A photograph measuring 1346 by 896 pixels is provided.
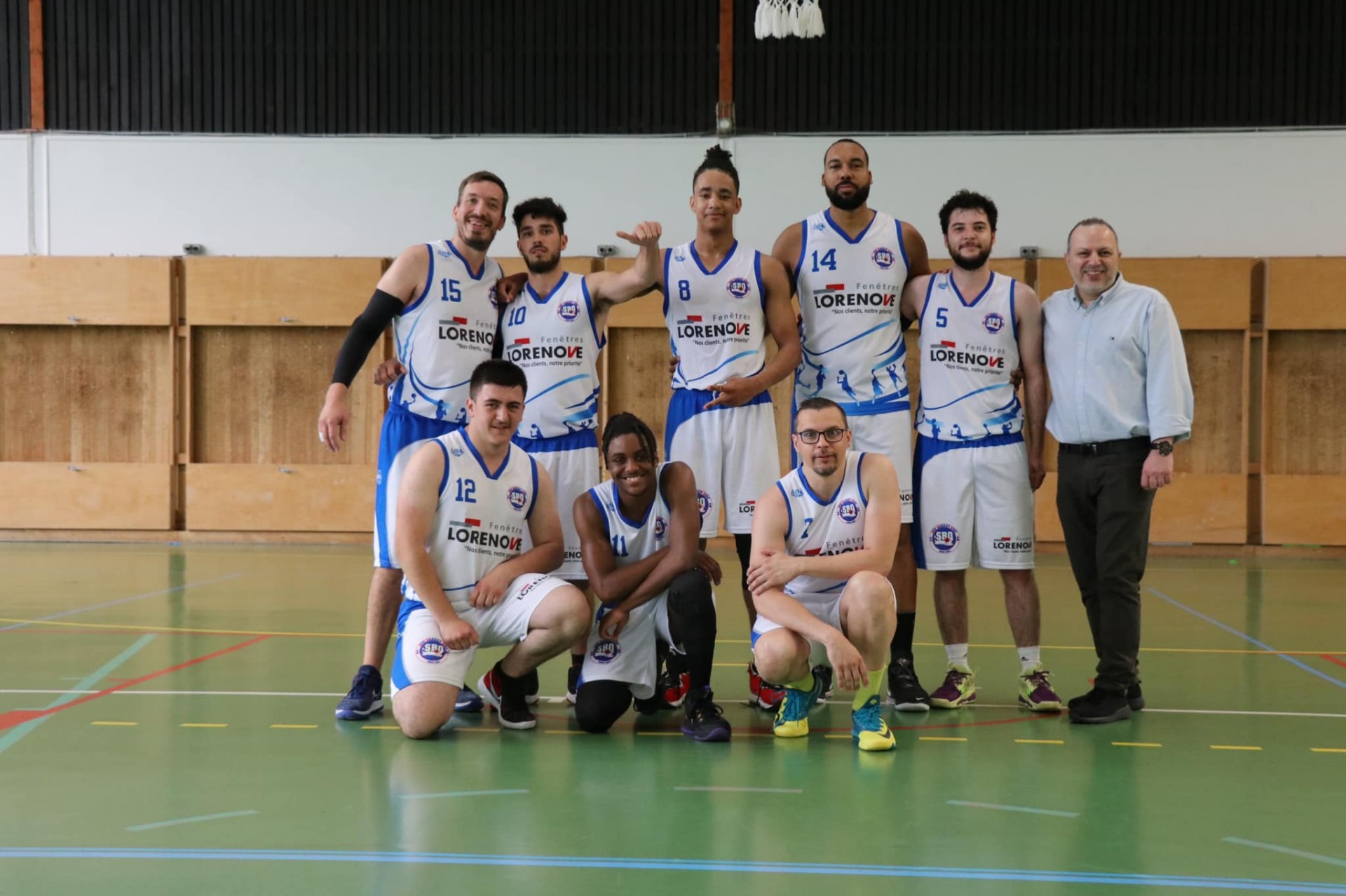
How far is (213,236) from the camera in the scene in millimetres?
12719

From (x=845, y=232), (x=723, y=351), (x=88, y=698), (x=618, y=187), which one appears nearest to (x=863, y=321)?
(x=845, y=232)

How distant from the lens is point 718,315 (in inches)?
203

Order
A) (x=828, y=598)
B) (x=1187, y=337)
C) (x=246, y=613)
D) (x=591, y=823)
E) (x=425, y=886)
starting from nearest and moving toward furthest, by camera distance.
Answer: (x=425, y=886) → (x=591, y=823) → (x=828, y=598) → (x=246, y=613) → (x=1187, y=337)

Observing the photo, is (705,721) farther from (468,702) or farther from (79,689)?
(79,689)

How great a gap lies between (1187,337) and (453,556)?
9.82 metres

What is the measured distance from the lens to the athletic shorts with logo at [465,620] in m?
4.38

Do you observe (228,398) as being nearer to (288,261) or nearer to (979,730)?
(288,261)

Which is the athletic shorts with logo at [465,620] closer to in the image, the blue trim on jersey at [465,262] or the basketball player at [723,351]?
the basketball player at [723,351]

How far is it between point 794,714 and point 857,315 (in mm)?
1817

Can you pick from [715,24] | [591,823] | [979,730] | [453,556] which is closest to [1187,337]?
[715,24]

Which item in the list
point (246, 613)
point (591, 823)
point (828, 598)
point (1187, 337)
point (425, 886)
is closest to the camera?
point (425, 886)

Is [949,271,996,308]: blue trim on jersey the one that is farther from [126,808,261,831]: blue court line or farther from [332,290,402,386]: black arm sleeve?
[126,808,261,831]: blue court line

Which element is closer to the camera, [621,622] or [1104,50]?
[621,622]

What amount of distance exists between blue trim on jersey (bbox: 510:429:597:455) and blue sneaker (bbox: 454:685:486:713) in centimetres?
105
